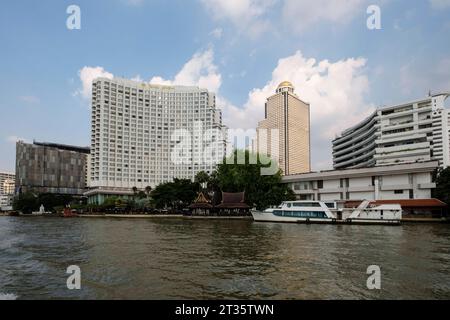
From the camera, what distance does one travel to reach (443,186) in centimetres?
4147

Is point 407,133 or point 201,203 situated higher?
point 407,133

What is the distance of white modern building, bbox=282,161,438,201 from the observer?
45344mm

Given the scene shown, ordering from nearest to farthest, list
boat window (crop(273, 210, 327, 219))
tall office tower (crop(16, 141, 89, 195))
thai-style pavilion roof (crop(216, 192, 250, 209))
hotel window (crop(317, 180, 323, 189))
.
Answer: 1. boat window (crop(273, 210, 327, 219))
2. thai-style pavilion roof (crop(216, 192, 250, 209))
3. hotel window (crop(317, 180, 323, 189))
4. tall office tower (crop(16, 141, 89, 195))

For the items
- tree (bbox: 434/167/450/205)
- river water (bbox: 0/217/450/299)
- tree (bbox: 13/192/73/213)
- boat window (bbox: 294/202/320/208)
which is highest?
tree (bbox: 434/167/450/205)

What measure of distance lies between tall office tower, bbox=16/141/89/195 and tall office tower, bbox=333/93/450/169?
123499mm

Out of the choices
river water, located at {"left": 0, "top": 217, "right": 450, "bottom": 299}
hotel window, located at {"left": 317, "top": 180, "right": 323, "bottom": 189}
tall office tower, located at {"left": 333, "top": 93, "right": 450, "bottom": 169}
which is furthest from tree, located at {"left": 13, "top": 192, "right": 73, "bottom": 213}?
river water, located at {"left": 0, "top": 217, "right": 450, "bottom": 299}

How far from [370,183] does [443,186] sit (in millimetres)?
10302

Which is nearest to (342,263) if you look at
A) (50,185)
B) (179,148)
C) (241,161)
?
(241,161)

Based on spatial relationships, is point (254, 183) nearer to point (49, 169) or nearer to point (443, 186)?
point (443, 186)

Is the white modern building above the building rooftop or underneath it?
underneath

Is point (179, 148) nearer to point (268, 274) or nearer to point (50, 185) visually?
point (50, 185)

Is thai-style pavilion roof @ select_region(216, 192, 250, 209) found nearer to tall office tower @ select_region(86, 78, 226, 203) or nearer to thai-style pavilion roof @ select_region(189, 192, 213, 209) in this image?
thai-style pavilion roof @ select_region(189, 192, 213, 209)

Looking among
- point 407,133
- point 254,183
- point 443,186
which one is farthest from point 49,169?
point 443,186

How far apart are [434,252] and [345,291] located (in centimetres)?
991
